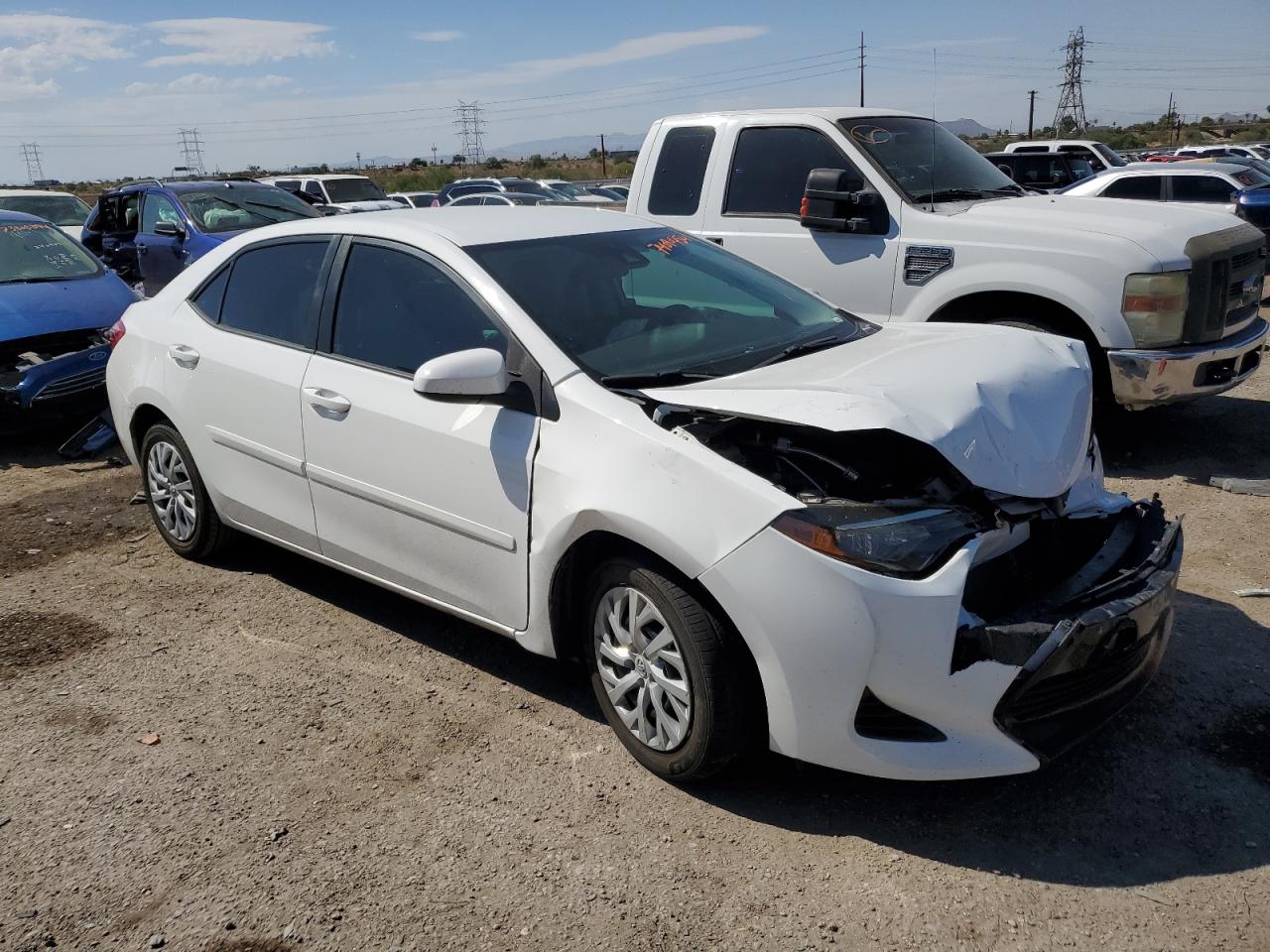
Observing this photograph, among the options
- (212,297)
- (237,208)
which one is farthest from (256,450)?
(237,208)

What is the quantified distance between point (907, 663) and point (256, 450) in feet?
9.63

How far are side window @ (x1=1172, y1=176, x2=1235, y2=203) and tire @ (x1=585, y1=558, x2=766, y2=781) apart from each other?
45.0 feet

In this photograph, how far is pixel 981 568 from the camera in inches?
126

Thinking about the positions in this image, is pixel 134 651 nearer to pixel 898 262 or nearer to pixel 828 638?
pixel 828 638

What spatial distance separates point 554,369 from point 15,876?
2162mm

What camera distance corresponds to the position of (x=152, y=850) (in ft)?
10.4

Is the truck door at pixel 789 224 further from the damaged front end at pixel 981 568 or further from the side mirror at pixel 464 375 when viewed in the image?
the side mirror at pixel 464 375

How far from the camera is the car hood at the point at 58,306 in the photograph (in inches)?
307

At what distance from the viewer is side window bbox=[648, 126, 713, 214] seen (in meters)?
7.25

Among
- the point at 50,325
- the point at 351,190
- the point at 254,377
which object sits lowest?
the point at 50,325

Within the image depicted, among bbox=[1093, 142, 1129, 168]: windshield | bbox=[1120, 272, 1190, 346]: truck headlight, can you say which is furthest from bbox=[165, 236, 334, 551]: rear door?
bbox=[1093, 142, 1129, 168]: windshield

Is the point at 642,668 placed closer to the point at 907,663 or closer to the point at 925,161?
the point at 907,663

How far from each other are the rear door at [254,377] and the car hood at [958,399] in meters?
1.75

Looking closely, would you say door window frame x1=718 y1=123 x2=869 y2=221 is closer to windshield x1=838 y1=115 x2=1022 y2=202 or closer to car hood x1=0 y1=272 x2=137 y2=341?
windshield x1=838 y1=115 x2=1022 y2=202
